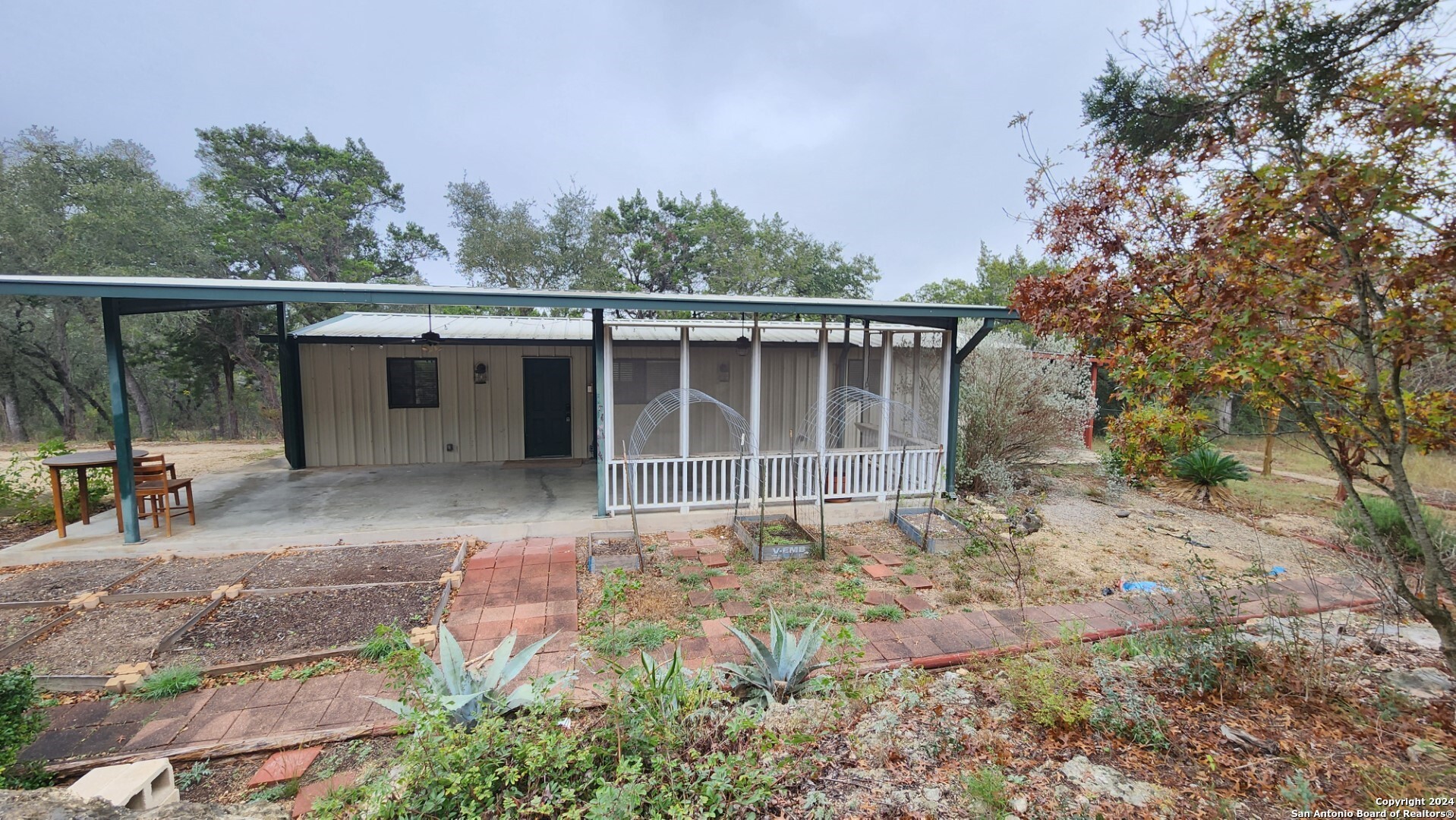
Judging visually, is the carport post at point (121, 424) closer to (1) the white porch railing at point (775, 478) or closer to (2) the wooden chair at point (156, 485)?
(2) the wooden chair at point (156, 485)

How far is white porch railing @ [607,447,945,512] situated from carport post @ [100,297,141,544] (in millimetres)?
4295

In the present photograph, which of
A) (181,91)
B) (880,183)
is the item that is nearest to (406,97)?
(181,91)

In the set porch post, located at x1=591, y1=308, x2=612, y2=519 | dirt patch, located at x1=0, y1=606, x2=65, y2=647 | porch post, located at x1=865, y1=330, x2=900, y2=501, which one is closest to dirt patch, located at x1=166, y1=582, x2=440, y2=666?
dirt patch, located at x1=0, y1=606, x2=65, y2=647

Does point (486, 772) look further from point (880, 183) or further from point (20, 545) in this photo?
point (880, 183)

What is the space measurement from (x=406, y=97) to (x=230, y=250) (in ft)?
42.3

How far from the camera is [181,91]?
76.9 feet

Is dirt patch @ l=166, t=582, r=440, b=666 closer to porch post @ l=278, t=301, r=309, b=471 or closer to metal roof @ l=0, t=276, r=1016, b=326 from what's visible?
metal roof @ l=0, t=276, r=1016, b=326

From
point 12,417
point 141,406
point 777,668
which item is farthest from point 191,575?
point 12,417

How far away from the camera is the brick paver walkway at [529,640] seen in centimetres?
263

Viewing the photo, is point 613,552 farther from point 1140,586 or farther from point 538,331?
point 538,331

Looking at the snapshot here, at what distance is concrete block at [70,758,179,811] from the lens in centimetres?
199

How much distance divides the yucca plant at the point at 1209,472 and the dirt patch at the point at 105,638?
10.1 meters

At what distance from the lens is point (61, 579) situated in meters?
4.38

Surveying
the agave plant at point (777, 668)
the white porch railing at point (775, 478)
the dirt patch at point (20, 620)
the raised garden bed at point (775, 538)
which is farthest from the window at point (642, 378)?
the agave plant at point (777, 668)
